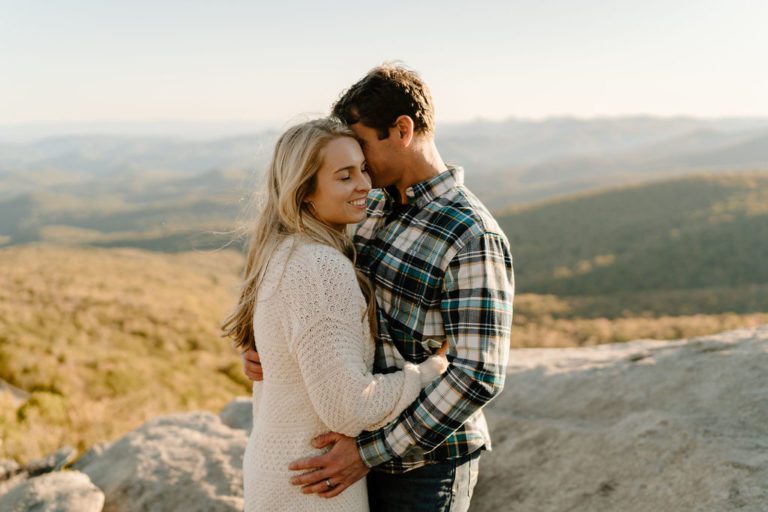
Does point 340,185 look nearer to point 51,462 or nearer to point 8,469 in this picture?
point 51,462

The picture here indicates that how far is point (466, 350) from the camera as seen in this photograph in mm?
2396

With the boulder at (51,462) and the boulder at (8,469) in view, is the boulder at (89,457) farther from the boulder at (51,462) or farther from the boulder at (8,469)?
the boulder at (8,469)

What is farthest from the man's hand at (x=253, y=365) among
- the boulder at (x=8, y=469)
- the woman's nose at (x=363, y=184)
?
the boulder at (x=8, y=469)

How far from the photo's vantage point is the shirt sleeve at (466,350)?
2377mm

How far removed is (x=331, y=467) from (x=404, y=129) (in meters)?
1.75

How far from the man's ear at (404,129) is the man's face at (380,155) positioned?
3 cm

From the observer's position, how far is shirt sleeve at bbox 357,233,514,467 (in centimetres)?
238

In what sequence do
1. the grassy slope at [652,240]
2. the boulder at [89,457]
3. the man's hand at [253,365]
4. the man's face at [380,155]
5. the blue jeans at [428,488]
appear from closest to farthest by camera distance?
the blue jeans at [428,488], the man's face at [380,155], the man's hand at [253,365], the boulder at [89,457], the grassy slope at [652,240]

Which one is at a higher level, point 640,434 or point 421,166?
point 421,166

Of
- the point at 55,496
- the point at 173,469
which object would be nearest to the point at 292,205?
the point at 173,469

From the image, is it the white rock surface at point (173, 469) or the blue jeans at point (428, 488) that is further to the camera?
the white rock surface at point (173, 469)

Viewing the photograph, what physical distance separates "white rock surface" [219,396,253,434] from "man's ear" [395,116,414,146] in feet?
14.5

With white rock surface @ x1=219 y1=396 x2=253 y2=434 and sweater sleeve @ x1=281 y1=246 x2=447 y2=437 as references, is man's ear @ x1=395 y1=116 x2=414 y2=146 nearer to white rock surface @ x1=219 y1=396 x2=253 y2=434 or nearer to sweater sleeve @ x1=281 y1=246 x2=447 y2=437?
sweater sleeve @ x1=281 y1=246 x2=447 y2=437

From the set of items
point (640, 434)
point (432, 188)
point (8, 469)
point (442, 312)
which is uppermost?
point (432, 188)
